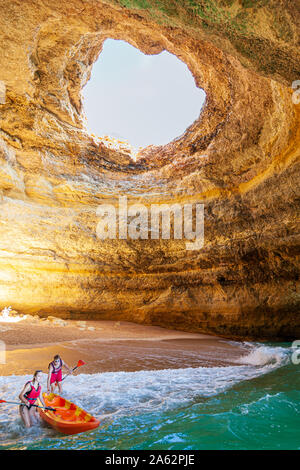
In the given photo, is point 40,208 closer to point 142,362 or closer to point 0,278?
point 0,278

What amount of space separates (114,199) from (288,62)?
9553 millimetres

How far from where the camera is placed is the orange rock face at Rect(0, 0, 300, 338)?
8.73 m

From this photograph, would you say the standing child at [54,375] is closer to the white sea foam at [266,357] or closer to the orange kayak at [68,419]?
the orange kayak at [68,419]

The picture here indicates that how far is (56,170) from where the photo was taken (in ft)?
38.7

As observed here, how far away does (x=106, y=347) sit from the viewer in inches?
337

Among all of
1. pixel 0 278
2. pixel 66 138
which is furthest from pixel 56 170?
pixel 0 278

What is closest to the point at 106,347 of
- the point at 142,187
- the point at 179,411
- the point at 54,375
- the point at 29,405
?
the point at 54,375

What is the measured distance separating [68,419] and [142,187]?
10627mm

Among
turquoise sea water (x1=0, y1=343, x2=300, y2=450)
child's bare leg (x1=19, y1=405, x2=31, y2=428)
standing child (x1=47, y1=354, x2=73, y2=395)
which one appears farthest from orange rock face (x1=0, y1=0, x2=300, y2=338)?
child's bare leg (x1=19, y1=405, x2=31, y2=428)

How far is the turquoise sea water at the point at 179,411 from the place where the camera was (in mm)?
3170

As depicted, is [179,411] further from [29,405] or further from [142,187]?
[142,187]

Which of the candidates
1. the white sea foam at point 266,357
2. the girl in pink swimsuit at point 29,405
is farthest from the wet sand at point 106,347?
the girl in pink swimsuit at point 29,405

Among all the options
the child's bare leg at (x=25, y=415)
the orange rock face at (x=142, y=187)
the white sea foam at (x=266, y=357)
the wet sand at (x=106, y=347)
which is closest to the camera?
the child's bare leg at (x=25, y=415)

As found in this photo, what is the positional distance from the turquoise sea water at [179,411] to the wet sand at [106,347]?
30.8 inches
